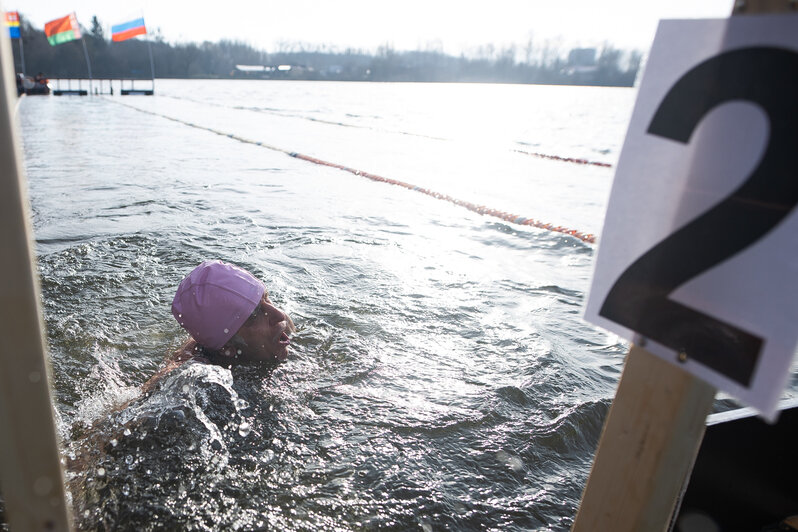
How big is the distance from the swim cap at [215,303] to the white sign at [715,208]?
247cm

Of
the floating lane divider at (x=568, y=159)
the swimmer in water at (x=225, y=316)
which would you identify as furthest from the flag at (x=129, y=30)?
the swimmer in water at (x=225, y=316)

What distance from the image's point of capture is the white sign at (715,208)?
834mm

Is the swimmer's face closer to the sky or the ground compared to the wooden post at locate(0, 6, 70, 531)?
closer to the ground

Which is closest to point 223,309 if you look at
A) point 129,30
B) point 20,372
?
point 20,372

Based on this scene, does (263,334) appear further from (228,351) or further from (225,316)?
(225,316)

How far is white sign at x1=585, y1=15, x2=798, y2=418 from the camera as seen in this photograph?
0.83 metres

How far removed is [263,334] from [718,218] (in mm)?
2897

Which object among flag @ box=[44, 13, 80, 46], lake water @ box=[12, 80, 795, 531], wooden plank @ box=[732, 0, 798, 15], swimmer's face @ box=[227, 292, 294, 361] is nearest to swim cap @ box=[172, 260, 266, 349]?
swimmer's face @ box=[227, 292, 294, 361]

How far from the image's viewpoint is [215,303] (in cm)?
309

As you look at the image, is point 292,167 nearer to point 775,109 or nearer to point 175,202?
point 175,202

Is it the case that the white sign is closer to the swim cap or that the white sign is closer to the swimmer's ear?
the swim cap

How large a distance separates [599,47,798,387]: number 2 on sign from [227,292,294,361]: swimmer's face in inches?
102

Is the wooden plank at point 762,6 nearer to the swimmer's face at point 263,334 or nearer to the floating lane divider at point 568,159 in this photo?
the swimmer's face at point 263,334

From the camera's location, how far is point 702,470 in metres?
2.04
